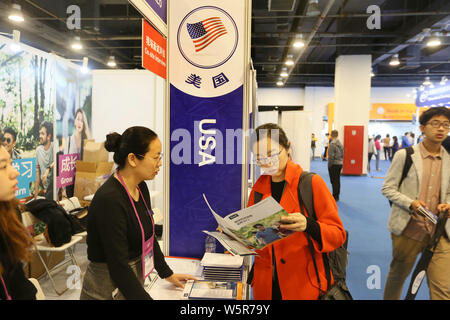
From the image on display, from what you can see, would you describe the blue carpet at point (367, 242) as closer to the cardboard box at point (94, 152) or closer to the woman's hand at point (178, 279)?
the woman's hand at point (178, 279)

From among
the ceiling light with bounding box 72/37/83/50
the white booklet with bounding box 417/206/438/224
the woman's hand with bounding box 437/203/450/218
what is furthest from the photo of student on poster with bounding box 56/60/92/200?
the ceiling light with bounding box 72/37/83/50

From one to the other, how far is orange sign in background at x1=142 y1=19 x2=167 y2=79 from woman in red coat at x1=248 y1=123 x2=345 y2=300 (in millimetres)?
920

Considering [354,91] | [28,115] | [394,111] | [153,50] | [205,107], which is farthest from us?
[394,111]

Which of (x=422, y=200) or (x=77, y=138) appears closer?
(x=422, y=200)

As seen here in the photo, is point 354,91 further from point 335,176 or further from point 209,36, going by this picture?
point 209,36

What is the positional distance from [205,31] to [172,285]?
5.63ft

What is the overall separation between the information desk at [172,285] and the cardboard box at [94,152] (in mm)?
3460

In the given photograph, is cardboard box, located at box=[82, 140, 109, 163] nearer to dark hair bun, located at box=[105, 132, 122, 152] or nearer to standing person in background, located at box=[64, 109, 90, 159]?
standing person in background, located at box=[64, 109, 90, 159]

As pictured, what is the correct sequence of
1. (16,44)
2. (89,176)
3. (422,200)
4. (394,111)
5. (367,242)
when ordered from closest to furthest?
(422,200) < (16,44) < (367,242) < (89,176) < (394,111)

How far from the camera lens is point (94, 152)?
17.1 ft

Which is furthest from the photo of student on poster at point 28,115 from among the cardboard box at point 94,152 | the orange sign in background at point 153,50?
the orange sign in background at point 153,50

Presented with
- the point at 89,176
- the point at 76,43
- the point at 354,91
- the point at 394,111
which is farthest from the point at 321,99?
the point at 89,176

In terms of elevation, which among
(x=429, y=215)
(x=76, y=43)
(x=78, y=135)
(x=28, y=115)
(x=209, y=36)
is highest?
(x=76, y=43)

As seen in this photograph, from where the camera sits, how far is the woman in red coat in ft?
4.98
